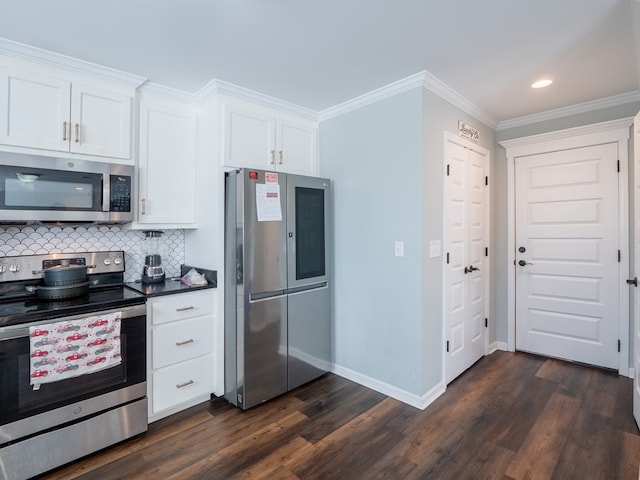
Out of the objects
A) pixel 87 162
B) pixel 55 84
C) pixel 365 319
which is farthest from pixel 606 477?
pixel 55 84

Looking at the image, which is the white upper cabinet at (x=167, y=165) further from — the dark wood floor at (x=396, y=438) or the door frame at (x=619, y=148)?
the door frame at (x=619, y=148)

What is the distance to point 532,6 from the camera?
1.69 m

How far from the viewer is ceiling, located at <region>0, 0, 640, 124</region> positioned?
5.60 feet

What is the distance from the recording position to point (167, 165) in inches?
105

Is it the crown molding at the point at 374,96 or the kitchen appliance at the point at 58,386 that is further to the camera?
the crown molding at the point at 374,96

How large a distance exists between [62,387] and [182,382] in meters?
0.76

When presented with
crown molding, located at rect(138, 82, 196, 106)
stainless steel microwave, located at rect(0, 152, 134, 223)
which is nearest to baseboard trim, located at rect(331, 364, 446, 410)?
stainless steel microwave, located at rect(0, 152, 134, 223)

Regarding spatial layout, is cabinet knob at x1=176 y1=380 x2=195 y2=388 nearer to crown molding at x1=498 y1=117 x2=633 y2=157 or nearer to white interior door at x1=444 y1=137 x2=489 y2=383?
white interior door at x1=444 y1=137 x2=489 y2=383

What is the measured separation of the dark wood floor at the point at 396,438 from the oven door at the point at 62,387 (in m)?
0.31

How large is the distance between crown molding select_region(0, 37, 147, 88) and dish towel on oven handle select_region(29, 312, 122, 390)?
1.65 meters

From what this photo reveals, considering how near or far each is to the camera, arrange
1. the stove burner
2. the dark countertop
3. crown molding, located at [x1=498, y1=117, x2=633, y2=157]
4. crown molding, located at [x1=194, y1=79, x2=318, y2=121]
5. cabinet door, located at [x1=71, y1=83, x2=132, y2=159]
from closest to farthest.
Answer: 1. the stove burner
2. cabinet door, located at [x1=71, y1=83, x2=132, y2=159]
3. the dark countertop
4. crown molding, located at [x1=194, y1=79, x2=318, y2=121]
5. crown molding, located at [x1=498, y1=117, x2=633, y2=157]

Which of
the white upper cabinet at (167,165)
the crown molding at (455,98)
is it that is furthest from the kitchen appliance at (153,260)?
the crown molding at (455,98)

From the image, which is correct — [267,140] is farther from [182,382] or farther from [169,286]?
[182,382]

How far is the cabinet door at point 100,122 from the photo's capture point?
88.0 inches
